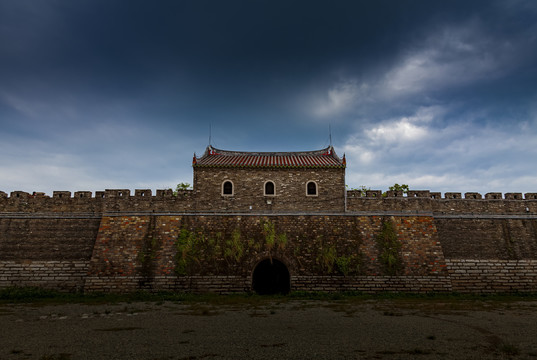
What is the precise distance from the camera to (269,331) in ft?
32.7

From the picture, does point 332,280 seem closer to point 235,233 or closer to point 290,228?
point 290,228

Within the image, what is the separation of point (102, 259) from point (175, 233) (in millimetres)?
4651

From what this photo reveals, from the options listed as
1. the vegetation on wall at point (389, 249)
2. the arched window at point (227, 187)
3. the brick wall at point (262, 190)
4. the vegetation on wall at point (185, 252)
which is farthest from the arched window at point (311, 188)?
the vegetation on wall at point (185, 252)

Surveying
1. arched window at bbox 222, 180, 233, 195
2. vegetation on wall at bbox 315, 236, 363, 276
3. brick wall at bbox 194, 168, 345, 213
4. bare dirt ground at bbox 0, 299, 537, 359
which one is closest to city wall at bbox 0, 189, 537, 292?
vegetation on wall at bbox 315, 236, 363, 276

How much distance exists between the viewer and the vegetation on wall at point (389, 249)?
1931 cm

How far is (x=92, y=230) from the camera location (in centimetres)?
2069

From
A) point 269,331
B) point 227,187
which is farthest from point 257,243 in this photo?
point 269,331

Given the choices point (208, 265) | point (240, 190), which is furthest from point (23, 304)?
point (240, 190)

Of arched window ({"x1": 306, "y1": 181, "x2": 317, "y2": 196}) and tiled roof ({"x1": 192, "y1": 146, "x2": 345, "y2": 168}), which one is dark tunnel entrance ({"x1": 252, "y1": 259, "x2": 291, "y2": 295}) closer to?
arched window ({"x1": 306, "y1": 181, "x2": 317, "y2": 196})

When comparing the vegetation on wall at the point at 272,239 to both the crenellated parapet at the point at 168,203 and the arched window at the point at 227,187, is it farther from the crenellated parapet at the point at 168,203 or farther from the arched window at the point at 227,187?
the arched window at the point at 227,187

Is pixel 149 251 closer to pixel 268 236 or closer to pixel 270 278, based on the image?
pixel 268 236

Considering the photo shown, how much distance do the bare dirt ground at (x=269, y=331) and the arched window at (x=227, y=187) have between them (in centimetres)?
790

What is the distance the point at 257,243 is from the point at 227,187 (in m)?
4.41

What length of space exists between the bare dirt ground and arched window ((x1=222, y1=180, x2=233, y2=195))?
7896mm
